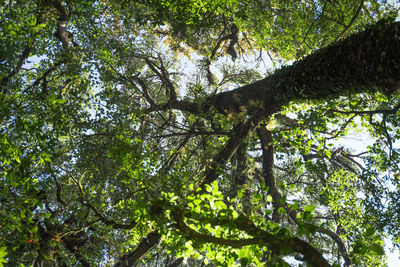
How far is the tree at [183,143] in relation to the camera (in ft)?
11.9

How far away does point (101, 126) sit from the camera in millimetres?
8703

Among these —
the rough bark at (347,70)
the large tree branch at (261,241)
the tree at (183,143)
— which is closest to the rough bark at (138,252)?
the tree at (183,143)

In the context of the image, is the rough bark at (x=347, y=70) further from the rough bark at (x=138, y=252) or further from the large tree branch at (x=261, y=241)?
the rough bark at (x=138, y=252)

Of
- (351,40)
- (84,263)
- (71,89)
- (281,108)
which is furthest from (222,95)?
(84,263)

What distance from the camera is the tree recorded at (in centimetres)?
363

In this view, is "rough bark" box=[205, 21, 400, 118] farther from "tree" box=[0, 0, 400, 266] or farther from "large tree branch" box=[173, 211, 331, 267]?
"large tree branch" box=[173, 211, 331, 267]

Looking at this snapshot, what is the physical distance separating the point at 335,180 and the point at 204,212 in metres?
7.95

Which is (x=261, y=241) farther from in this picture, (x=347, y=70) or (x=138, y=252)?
(x=138, y=252)

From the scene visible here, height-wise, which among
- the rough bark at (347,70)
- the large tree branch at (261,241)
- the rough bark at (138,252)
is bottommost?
the large tree branch at (261,241)

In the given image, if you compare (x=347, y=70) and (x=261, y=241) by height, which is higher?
(x=347, y=70)

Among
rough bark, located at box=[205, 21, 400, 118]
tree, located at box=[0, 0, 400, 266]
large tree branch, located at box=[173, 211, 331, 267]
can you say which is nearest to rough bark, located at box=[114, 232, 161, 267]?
tree, located at box=[0, 0, 400, 266]

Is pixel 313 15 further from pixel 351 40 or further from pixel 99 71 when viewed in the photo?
pixel 99 71

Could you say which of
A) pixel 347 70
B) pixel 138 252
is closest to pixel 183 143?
→ pixel 138 252

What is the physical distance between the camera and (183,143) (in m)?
10.5
